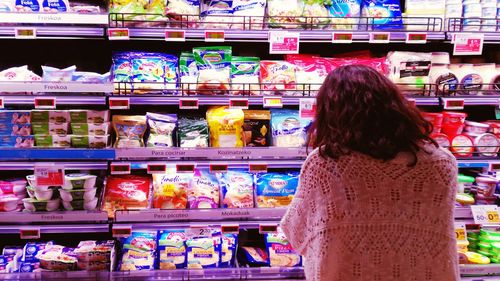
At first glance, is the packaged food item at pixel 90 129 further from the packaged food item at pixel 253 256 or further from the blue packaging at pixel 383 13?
the blue packaging at pixel 383 13

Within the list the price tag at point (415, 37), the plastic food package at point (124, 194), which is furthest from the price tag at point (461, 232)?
the plastic food package at point (124, 194)

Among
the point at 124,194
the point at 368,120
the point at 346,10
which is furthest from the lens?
the point at 346,10

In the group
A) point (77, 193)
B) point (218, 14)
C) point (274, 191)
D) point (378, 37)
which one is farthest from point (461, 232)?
point (77, 193)

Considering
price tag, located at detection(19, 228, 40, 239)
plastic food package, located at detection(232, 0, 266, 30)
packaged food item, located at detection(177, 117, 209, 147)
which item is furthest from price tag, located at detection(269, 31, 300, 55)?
price tag, located at detection(19, 228, 40, 239)

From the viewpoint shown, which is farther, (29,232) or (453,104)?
(453,104)

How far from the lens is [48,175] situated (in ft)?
7.59

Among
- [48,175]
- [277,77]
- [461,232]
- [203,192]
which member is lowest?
[461,232]

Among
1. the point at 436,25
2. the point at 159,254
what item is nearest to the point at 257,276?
the point at 159,254

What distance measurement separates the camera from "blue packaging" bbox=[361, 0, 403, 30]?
254 centimetres

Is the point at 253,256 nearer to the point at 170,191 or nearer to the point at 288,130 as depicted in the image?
the point at 170,191

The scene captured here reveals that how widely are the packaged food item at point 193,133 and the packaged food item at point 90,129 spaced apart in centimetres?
41

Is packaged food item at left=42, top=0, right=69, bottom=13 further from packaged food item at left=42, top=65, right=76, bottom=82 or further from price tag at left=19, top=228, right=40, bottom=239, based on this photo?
price tag at left=19, top=228, right=40, bottom=239

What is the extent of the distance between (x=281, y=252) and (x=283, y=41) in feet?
3.87

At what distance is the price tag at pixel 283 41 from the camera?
237 centimetres
